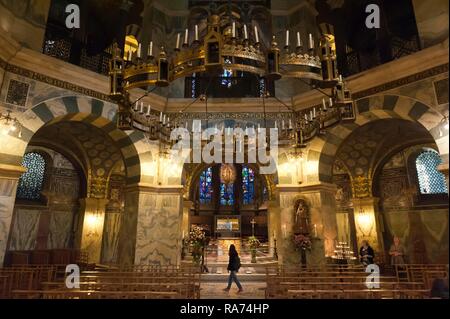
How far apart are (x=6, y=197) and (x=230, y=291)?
6.02m

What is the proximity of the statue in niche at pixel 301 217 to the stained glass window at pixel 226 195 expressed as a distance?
15430mm

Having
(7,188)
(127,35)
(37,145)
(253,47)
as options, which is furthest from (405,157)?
(37,145)

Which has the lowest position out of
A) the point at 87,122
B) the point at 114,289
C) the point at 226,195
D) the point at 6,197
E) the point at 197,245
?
the point at 114,289

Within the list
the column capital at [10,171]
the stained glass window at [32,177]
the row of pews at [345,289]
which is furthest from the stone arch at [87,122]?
the row of pews at [345,289]

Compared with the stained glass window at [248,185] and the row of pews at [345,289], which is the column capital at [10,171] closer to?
the row of pews at [345,289]

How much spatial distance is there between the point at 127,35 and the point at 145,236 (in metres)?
6.95

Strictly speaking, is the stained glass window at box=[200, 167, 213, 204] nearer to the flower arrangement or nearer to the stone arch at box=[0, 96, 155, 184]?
the stone arch at box=[0, 96, 155, 184]

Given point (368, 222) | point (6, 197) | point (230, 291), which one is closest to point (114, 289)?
point (230, 291)

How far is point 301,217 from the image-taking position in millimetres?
9805

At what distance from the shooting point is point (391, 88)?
8680 mm

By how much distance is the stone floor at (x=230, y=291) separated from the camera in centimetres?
751

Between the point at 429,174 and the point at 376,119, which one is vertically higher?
the point at 376,119

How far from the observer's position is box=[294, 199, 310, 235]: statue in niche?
960cm

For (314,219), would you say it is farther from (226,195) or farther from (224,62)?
(226,195)
